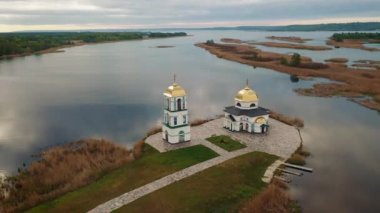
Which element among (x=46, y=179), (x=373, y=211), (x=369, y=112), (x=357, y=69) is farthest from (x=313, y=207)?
(x=357, y=69)

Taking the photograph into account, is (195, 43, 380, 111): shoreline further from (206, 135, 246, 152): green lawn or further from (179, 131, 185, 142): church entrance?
(179, 131, 185, 142): church entrance

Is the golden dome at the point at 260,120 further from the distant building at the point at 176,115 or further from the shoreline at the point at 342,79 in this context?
the shoreline at the point at 342,79

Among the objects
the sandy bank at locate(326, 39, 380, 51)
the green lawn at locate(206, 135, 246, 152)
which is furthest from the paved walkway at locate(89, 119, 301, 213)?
the sandy bank at locate(326, 39, 380, 51)

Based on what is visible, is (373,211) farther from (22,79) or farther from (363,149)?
(22,79)

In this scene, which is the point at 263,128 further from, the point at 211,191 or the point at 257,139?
the point at 211,191

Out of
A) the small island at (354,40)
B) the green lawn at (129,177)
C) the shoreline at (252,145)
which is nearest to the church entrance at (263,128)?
the shoreline at (252,145)

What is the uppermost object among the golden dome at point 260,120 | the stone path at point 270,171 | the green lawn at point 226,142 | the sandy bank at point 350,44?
the sandy bank at point 350,44

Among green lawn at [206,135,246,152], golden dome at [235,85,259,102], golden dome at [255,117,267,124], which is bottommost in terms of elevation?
green lawn at [206,135,246,152]
